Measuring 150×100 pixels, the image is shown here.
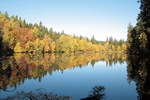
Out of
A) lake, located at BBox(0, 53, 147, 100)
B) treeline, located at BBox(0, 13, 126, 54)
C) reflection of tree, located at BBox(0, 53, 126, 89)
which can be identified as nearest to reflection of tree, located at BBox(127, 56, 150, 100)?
lake, located at BBox(0, 53, 147, 100)

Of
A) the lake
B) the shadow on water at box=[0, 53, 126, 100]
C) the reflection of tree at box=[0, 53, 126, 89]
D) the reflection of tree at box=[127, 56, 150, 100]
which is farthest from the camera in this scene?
the reflection of tree at box=[0, 53, 126, 89]

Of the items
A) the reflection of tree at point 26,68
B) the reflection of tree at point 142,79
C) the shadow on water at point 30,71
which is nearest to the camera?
the shadow on water at point 30,71

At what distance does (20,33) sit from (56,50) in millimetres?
40087

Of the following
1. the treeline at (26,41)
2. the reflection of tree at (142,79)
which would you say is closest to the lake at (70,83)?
the reflection of tree at (142,79)

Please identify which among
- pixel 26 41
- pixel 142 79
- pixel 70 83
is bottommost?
pixel 70 83

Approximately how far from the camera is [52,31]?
172 metres

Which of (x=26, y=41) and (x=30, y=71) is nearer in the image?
(x=30, y=71)

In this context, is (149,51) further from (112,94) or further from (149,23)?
(112,94)

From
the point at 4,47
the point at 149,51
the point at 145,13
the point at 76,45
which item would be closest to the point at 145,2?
the point at 145,13

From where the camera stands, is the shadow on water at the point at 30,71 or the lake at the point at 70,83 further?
the lake at the point at 70,83

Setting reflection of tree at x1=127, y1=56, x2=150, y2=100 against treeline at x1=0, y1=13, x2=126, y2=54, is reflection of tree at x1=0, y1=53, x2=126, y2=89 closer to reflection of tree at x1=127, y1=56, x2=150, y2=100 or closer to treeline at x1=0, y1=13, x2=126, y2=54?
reflection of tree at x1=127, y1=56, x2=150, y2=100

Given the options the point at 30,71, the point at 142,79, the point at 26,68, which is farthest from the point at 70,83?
the point at 26,68

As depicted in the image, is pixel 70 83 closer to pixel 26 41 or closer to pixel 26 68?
pixel 26 68

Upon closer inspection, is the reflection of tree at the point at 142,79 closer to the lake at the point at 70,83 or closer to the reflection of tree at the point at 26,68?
the lake at the point at 70,83
